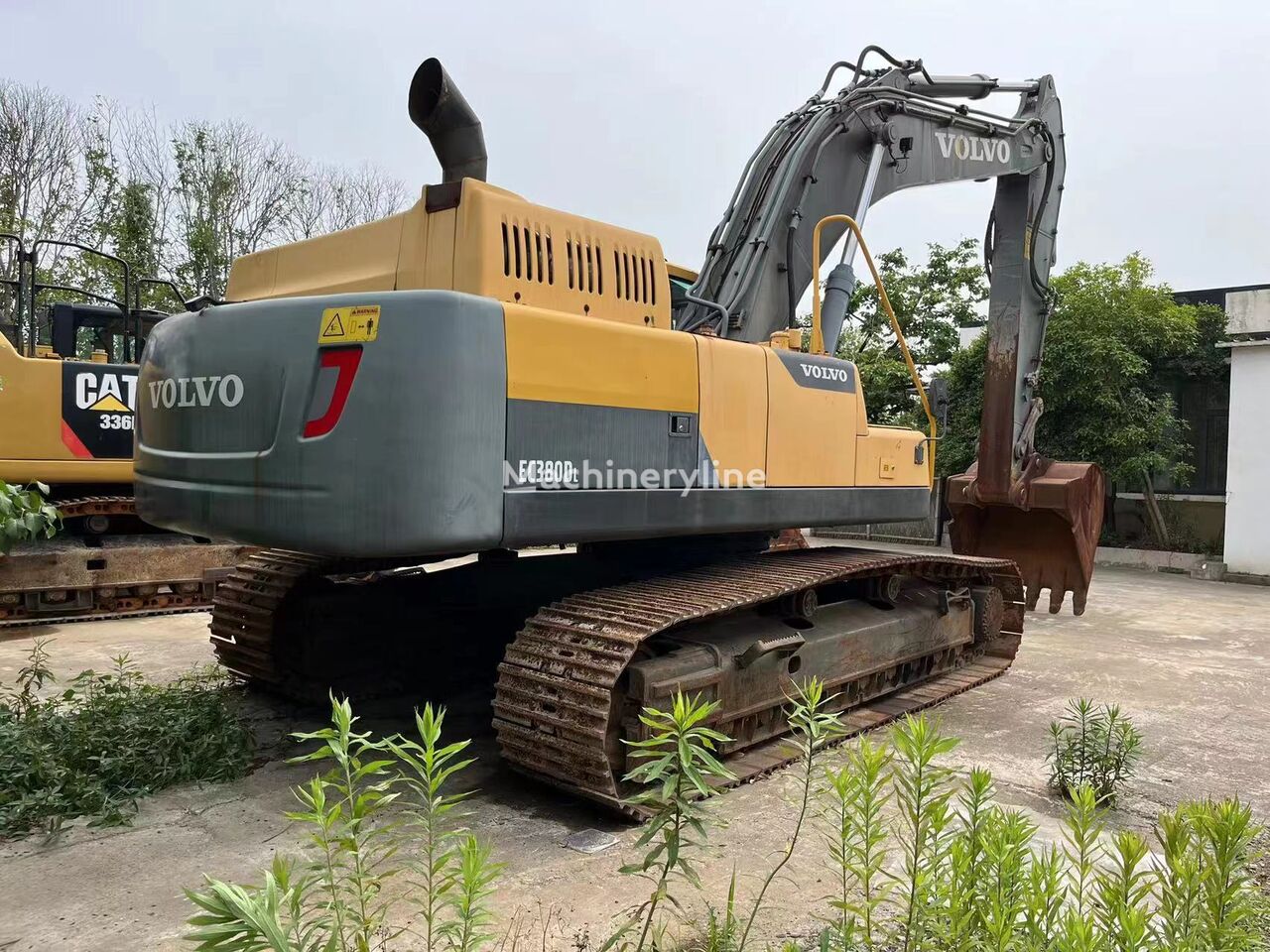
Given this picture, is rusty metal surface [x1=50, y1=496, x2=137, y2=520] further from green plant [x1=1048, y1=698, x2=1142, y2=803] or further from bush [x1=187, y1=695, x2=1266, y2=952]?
green plant [x1=1048, y1=698, x2=1142, y2=803]

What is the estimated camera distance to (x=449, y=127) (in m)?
3.74

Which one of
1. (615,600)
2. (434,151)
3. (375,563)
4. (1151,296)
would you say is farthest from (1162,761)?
(1151,296)

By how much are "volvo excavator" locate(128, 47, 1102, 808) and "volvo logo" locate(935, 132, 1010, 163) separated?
47 cm

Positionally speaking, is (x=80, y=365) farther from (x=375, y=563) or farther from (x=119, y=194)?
(x=119, y=194)

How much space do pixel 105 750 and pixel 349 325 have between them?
7.14 feet

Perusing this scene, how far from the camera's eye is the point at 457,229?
357 cm

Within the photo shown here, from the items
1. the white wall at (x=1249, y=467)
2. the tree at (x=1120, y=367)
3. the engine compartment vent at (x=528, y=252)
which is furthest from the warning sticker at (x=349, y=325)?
the white wall at (x=1249, y=467)

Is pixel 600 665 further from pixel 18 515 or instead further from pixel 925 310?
pixel 925 310

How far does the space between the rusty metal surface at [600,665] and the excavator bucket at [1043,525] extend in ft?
10.6

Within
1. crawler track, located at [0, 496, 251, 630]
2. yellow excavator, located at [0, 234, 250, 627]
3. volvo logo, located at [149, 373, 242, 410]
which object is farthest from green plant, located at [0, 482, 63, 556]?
crawler track, located at [0, 496, 251, 630]

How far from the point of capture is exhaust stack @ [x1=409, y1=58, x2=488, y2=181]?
371 cm

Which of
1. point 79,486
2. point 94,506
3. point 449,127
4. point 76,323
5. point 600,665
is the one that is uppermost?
point 449,127

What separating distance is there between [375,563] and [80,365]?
425 cm

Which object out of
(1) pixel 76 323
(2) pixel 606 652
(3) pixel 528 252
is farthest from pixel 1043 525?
(1) pixel 76 323
